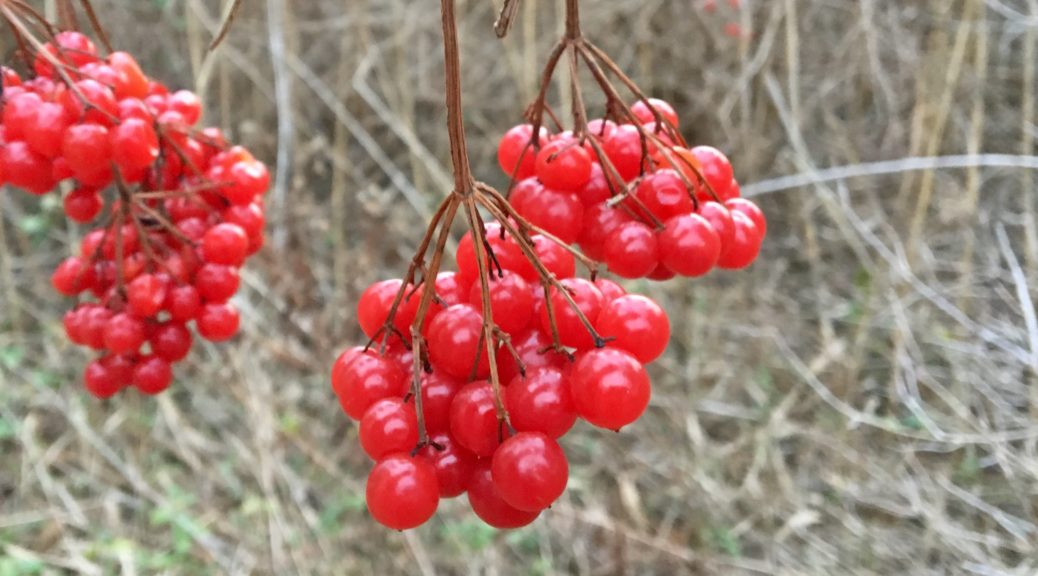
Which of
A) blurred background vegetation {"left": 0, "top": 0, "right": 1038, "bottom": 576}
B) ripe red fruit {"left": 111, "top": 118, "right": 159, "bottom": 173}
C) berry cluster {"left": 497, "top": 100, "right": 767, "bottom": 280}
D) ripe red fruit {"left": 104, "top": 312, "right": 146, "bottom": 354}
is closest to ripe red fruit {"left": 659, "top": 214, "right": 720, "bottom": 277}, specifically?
berry cluster {"left": 497, "top": 100, "right": 767, "bottom": 280}

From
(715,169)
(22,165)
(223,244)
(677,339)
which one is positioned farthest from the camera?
(677,339)

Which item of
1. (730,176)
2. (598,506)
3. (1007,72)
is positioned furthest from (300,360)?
(1007,72)

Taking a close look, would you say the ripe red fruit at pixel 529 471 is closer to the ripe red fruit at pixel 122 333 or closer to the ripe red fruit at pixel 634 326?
the ripe red fruit at pixel 634 326

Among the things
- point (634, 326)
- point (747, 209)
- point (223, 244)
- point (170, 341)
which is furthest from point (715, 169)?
point (170, 341)

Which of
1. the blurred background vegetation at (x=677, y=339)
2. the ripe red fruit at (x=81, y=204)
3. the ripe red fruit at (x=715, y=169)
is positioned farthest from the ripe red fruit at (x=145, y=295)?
the blurred background vegetation at (x=677, y=339)

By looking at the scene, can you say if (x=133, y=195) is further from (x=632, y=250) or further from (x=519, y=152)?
(x=632, y=250)

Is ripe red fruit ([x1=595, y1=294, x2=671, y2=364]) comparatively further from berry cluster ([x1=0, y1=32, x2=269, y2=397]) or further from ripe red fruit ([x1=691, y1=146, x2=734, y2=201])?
berry cluster ([x1=0, y1=32, x2=269, y2=397])

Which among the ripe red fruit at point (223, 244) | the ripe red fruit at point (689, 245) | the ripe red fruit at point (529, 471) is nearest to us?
the ripe red fruit at point (529, 471)
